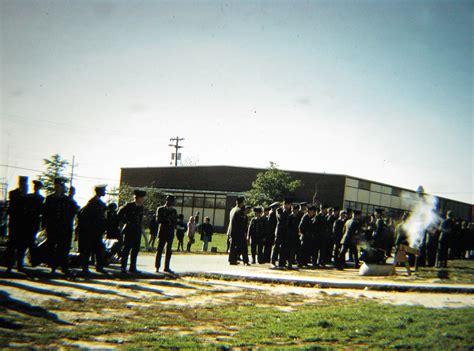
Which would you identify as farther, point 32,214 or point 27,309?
point 32,214

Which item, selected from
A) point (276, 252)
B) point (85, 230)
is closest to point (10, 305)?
point (85, 230)

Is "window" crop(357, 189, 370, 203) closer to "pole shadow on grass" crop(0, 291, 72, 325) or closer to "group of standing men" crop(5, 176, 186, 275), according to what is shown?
"group of standing men" crop(5, 176, 186, 275)

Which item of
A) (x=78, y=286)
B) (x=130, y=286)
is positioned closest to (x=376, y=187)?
(x=130, y=286)

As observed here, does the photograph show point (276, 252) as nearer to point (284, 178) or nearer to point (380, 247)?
point (380, 247)

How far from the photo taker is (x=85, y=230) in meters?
8.82

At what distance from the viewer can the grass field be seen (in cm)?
457

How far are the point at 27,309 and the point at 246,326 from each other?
3094 mm

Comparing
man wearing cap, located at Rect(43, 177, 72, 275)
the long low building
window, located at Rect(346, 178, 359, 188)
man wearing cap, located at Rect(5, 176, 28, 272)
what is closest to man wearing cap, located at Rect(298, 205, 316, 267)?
man wearing cap, located at Rect(43, 177, 72, 275)

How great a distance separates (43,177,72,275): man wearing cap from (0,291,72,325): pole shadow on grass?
2531mm

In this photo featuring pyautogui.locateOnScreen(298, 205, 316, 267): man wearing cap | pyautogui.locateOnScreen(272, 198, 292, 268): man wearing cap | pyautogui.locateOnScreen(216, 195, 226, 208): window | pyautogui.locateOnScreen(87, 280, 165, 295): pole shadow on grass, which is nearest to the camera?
pyautogui.locateOnScreen(87, 280, 165, 295): pole shadow on grass

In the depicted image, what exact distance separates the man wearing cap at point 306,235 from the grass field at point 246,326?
6548 millimetres

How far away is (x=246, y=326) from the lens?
544 centimetres

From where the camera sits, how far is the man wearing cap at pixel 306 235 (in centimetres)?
1369

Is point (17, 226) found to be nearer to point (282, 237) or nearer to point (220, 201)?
point (282, 237)
